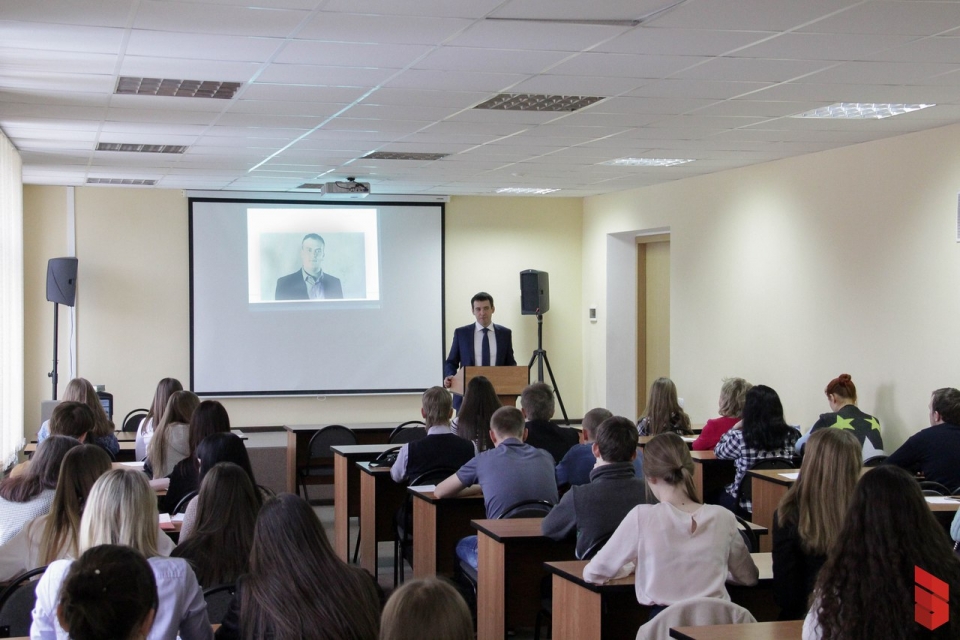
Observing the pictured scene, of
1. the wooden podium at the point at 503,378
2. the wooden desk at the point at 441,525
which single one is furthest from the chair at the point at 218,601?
the wooden podium at the point at 503,378

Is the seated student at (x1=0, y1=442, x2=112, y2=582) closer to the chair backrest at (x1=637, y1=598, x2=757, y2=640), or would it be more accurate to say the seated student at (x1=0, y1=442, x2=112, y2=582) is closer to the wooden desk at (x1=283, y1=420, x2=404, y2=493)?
the chair backrest at (x1=637, y1=598, x2=757, y2=640)

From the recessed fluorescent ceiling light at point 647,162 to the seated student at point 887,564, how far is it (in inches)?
293

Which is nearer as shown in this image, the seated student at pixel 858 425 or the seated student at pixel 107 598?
the seated student at pixel 107 598

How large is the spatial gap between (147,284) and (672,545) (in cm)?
999

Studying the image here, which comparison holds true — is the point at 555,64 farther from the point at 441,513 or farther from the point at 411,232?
the point at 411,232

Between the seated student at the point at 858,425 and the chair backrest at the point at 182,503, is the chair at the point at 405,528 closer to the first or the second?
the chair backrest at the point at 182,503

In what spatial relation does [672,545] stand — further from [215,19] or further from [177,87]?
[177,87]

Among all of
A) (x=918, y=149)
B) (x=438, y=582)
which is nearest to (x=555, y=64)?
(x=918, y=149)

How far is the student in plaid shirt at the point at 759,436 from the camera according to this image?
646 centimetres

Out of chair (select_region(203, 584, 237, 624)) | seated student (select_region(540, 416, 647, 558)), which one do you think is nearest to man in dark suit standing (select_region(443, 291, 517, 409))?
seated student (select_region(540, 416, 647, 558))

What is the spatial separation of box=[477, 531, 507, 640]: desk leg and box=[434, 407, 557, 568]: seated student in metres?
0.36

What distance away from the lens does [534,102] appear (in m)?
6.84

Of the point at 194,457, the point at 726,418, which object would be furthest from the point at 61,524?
the point at 726,418

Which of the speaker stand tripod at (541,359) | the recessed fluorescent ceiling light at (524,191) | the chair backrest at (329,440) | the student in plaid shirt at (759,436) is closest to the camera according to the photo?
the student in plaid shirt at (759,436)
